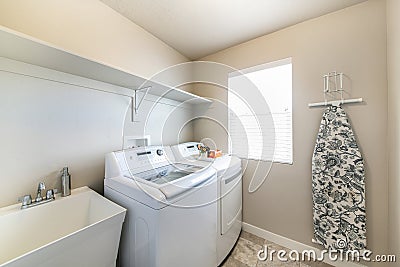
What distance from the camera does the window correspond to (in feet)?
5.96

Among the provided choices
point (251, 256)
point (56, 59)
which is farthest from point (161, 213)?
point (251, 256)

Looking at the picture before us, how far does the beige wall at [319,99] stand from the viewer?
52.7 inches

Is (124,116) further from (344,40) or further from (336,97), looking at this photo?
(344,40)

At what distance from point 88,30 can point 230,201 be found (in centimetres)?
205

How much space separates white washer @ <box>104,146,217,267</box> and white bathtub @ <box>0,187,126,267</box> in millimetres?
115

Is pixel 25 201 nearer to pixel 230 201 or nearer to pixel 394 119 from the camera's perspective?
pixel 230 201

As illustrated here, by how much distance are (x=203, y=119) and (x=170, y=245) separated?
70.3 inches

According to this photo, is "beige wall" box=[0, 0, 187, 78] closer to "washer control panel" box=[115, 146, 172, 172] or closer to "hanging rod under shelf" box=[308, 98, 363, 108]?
"washer control panel" box=[115, 146, 172, 172]

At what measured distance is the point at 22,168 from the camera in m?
1.04

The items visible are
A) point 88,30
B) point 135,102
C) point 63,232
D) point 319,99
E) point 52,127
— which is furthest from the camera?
point 135,102

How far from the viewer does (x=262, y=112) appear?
1.99m

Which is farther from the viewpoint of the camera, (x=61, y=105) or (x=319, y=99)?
(x=319, y=99)

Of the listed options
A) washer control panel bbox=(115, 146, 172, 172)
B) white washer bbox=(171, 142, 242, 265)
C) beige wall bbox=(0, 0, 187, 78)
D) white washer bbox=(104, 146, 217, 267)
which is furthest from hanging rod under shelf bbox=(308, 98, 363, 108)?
beige wall bbox=(0, 0, 187, 78)

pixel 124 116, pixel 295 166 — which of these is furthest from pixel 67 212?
pixel 295 166
